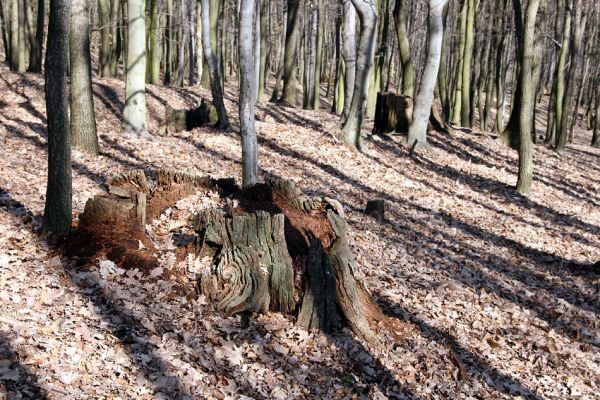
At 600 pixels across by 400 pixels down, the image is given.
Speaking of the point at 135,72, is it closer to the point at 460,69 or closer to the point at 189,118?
the point at 189,118

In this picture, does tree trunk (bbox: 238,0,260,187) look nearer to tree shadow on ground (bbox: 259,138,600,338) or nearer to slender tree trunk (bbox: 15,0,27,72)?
tree shadow on ground (bbox: 259,138,600,338)

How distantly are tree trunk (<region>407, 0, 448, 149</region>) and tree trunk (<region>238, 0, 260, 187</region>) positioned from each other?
758 centimetres

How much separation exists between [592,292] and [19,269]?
8283 mm

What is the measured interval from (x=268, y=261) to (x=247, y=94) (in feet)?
11.7

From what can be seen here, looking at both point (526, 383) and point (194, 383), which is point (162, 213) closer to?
point (194, 383)

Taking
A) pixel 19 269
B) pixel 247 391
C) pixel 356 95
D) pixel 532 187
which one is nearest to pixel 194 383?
pixel 247 391

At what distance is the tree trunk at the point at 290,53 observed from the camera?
838 inches

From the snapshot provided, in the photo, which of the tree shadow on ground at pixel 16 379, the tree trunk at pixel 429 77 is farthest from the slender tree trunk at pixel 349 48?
the tree shadow on ground at pixel 16 379

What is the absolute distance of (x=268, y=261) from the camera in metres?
6.05

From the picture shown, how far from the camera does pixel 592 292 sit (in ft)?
28.3

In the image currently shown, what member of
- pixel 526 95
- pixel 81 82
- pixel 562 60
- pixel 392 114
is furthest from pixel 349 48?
pixel 562 60

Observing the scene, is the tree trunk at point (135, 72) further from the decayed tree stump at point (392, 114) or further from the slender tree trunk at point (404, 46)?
the slender tree trunk at point (404, 46)

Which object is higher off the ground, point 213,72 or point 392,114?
point 213,72

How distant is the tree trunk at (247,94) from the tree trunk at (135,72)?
4530 millimetres
